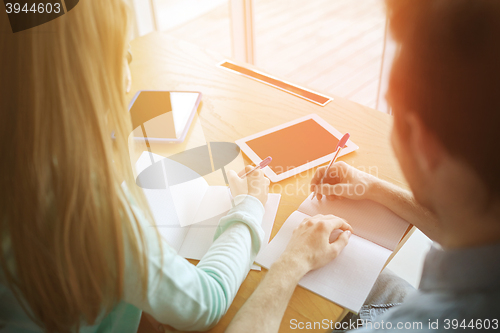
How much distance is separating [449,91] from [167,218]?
0.65 metres

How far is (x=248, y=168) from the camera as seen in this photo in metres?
0.95

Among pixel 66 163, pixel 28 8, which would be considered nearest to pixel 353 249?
pixel 66 163

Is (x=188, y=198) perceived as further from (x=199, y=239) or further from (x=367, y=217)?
(x=367, y=217)

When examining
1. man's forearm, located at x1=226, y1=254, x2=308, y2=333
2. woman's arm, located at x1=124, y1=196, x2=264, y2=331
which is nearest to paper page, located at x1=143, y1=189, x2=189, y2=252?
woman's arm, located at x1=124, y1=196, x2=264, y2=331

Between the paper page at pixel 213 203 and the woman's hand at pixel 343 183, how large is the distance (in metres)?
0.22

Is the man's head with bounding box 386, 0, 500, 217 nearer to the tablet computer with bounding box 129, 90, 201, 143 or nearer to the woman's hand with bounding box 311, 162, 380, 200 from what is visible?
the woman's hand with bounding box 311, 162, 380, 200

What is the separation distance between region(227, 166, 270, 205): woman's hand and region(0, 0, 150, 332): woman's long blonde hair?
349 millimetres

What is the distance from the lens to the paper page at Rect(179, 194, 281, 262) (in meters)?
0.80

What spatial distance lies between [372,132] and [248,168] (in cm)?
42

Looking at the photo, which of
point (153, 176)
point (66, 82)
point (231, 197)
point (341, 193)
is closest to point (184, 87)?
point (153, 176)

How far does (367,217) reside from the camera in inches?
33.5

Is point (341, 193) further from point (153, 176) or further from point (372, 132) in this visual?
point (153, 176)

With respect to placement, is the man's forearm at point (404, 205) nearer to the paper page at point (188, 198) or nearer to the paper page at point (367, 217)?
the paper page at point (367, 217)

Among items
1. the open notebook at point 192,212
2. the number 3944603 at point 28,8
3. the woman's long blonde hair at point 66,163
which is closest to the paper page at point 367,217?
the open notebook at point 192,212
